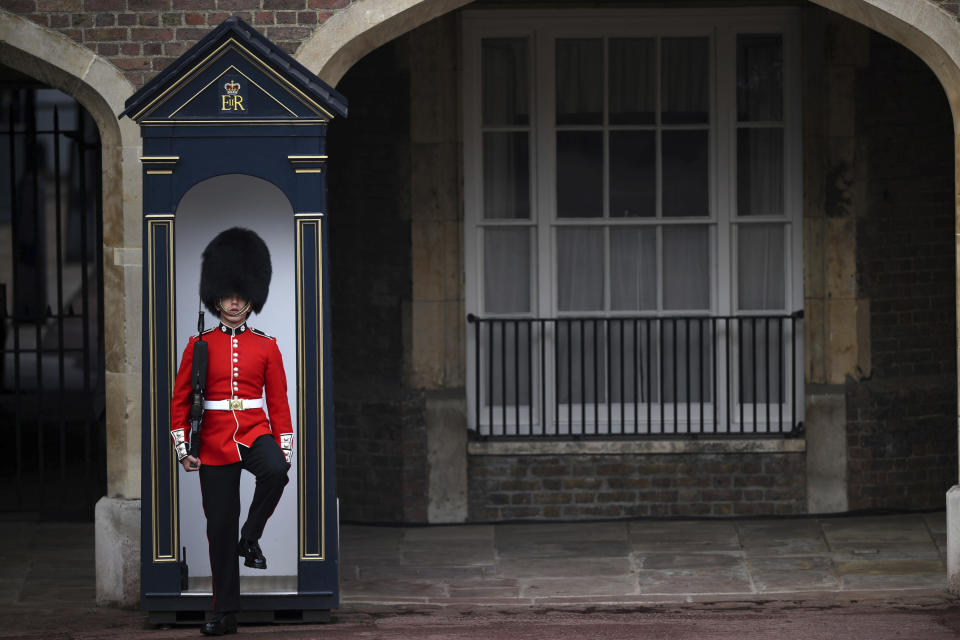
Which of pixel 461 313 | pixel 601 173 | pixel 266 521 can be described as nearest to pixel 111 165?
pixel 266 521

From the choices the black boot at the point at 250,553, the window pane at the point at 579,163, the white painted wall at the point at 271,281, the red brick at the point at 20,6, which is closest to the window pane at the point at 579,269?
the window pane at the point at 579,163

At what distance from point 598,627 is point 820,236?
11.3 feet

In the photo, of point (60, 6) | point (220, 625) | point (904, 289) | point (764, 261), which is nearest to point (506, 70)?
point (764, 261)

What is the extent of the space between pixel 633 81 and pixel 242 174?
3.41 metres

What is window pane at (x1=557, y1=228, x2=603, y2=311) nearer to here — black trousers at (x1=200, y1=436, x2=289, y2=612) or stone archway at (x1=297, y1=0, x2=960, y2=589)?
stone archway at (x1=297, y1=0, x2=960, y2=589)

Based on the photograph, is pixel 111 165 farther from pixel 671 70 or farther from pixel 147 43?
pixel 671 70

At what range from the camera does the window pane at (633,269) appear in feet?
32.6

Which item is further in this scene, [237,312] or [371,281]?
[371,281]

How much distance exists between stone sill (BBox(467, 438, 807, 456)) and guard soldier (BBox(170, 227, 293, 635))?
9.17 ft

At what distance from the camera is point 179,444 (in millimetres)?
7082

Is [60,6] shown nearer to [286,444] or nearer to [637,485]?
[286,444]

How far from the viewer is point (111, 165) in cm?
780

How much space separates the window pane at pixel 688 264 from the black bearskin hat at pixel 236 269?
132 inches

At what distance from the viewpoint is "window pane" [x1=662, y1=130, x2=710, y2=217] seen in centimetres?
982
